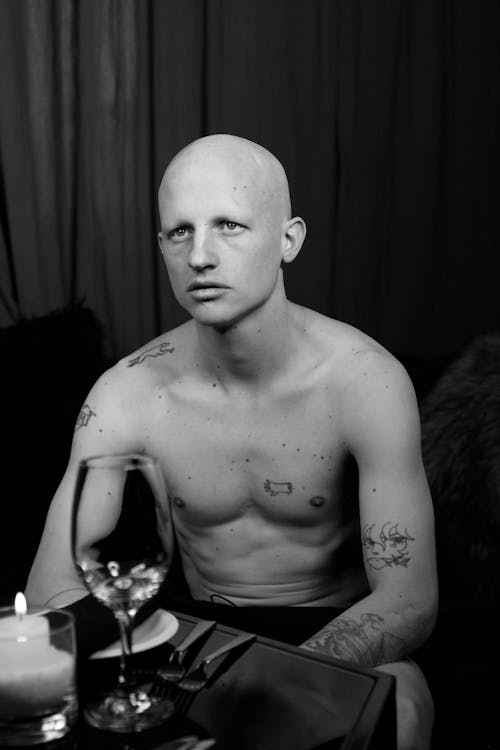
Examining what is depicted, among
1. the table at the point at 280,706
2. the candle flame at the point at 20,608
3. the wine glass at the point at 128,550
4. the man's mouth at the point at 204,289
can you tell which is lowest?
the table at the point at 280,706

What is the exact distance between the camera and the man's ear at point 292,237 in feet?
5.60

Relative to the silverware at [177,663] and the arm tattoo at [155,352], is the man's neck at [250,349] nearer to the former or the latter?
the arm tattoo at [155,352]

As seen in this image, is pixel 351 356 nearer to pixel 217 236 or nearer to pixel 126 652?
pixel 217 236

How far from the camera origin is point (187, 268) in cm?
156

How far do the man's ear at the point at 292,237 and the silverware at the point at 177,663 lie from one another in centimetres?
80

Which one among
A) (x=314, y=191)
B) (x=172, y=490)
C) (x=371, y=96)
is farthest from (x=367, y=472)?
(x=371, y=96)

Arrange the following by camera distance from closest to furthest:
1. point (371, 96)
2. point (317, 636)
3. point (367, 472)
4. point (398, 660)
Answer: point (317, 636) < point (398, 660) < point (367, 472) < point (371, 96)

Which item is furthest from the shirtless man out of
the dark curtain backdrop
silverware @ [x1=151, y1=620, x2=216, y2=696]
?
the dark curtain backdrop

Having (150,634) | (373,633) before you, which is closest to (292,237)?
(373,633)

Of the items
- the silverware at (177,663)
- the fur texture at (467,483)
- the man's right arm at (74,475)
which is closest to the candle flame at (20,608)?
the silverware at (177,663)

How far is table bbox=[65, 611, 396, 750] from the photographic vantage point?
2.94 feet

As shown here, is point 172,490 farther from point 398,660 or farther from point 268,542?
point 398,660

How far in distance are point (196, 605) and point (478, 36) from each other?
246 centimetres

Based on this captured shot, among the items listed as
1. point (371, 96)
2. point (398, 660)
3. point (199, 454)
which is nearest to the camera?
point (398, 660)
